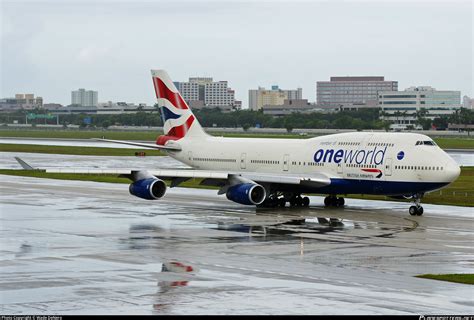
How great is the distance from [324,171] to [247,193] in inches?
227

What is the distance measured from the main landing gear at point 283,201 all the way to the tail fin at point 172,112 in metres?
10.7

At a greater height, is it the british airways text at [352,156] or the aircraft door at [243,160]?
the british airways text at [352,156]

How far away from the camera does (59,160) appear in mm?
106062

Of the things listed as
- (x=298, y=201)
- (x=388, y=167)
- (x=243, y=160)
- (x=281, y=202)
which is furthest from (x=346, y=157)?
(x=243, y=160)

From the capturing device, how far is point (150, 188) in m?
54.5

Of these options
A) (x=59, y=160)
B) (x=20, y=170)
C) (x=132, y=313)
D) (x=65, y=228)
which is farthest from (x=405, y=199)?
(x=59, y=160)

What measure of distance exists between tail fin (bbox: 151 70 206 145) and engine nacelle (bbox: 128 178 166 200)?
12.3 metres

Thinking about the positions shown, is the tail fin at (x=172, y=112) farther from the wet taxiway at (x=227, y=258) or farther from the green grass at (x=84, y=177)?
the green grass at (x=84, y=177)

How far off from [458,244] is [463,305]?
14.4 meters

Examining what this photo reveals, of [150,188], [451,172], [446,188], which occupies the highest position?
[451,172]

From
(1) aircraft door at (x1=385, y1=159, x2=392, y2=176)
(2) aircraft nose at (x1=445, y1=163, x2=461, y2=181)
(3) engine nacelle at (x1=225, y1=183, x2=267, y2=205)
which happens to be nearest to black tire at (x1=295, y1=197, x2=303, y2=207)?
(3) engine nacelle at (x1=225, y1=183, x2=267, y2=205)

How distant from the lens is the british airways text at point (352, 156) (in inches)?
2143

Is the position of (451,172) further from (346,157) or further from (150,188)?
(150,188)

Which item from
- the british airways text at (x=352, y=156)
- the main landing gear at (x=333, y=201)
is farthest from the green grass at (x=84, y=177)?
the british airways text at (x=352, y=156)
